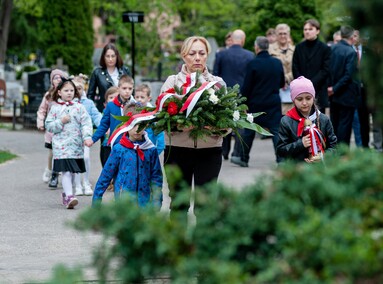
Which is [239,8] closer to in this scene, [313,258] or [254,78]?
[254,78]

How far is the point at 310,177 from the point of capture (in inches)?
166

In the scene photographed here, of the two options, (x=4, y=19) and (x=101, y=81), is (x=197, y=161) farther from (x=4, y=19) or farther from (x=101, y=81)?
(x=4, y=19)

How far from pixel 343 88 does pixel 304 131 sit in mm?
7825

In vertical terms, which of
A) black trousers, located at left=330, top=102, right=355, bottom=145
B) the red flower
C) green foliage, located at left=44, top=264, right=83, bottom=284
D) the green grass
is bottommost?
the green grass

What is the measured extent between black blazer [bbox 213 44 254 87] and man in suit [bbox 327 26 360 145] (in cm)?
160

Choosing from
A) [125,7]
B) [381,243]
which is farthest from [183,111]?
[125,7]

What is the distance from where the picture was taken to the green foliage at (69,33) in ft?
120

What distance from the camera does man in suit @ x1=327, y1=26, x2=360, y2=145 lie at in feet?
54.7

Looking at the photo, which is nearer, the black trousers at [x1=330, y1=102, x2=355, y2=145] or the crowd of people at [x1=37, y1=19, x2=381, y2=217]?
the crowd of people at [x1=37, y1=19, x2=381, y2=217]

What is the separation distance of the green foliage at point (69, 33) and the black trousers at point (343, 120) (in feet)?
67.8

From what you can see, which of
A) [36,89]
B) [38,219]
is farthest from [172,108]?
[36,89]

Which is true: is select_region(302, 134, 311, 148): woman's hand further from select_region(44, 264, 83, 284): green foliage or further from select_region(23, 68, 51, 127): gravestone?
select_region(23, 68, 51, 127): gravestone

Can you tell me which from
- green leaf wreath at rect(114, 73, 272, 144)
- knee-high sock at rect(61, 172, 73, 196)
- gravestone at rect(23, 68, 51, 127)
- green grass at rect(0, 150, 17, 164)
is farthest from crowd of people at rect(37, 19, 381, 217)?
gravestone at rect(23, 68, 51, 127)

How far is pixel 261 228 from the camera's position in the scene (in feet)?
13.5
